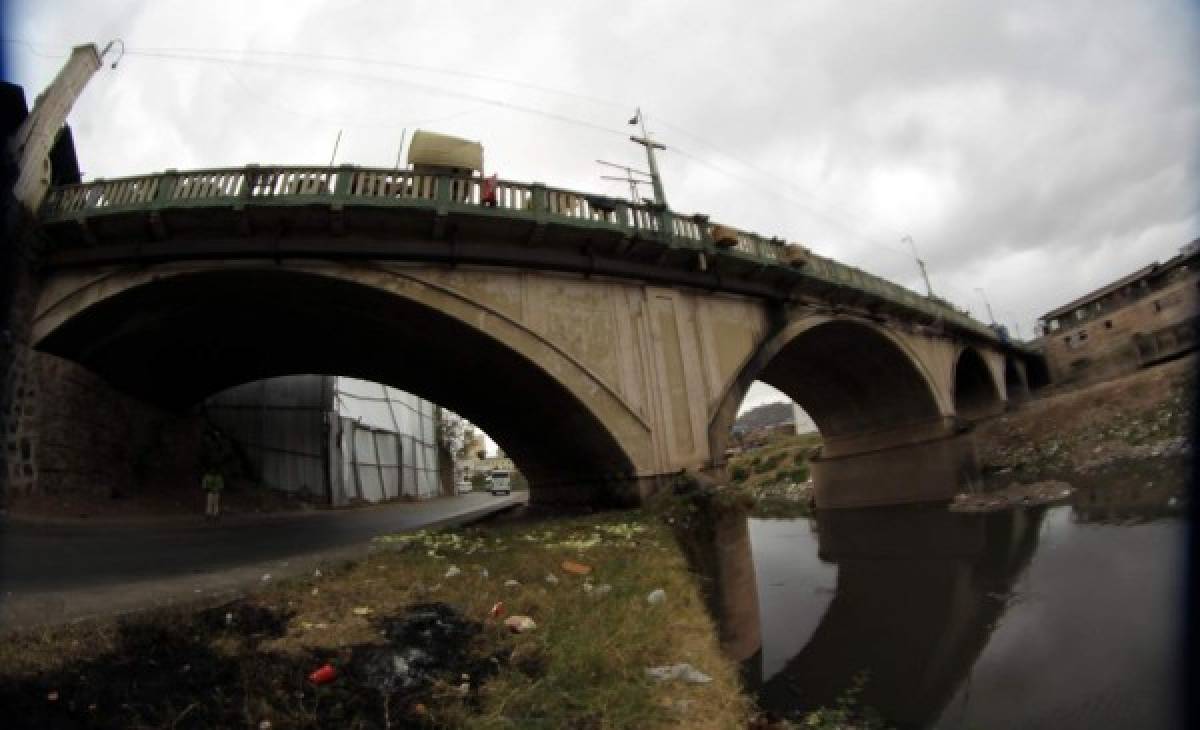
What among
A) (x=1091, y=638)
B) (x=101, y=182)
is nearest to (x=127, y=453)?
(x=101, y=182)

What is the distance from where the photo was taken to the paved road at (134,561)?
4836mm

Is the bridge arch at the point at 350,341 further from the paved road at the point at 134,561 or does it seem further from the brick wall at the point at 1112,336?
the brick wall at the point at 1112,336

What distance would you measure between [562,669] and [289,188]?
9.97 meters

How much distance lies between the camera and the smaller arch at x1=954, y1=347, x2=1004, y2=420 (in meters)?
31.6

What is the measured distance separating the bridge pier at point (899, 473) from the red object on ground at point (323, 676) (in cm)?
2521

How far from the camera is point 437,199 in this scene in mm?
10227

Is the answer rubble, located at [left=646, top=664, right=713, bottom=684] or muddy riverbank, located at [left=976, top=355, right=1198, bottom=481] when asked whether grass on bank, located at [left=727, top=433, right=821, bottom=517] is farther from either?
rubble, located at [left=646, top=664, right=713, bottom=684]

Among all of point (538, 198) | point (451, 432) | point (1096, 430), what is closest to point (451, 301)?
point (538, 198)

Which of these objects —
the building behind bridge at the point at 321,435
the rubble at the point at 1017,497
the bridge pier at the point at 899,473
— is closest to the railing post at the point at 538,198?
the building behind bridge at the point at 321,435

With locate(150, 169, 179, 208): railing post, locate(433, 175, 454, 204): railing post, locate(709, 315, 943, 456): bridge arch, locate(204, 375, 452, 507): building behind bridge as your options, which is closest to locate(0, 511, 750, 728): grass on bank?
locate(433, 175, 454, 204): railing post

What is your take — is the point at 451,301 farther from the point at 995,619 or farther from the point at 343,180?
the point at 995,619

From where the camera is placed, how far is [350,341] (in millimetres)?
13008

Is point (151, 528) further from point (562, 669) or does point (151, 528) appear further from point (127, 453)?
point (562, 669)

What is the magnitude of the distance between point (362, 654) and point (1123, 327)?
53800 millimetres
